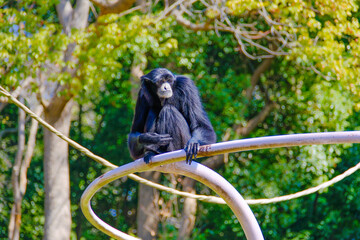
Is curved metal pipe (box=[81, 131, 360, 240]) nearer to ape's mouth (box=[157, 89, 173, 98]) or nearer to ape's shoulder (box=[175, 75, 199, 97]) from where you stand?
ape's mouth (box=[157, 89, 173, 98])

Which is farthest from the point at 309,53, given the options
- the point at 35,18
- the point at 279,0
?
the point at 35,18

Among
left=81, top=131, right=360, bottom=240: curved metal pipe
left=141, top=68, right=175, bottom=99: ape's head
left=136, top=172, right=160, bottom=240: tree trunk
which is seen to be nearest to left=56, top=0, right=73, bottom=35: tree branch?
left=136, top=172, right=160, bottom=240: tree trunk

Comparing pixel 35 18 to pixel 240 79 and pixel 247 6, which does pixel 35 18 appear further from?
pixel 240 79

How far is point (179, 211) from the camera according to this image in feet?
49.0

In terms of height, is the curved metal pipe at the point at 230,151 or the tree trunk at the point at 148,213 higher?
the tree trunk at the point at 148,213

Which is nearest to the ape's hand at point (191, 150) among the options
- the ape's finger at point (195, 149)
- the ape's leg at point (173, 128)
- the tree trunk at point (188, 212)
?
the ape's finger at point (195, 149)

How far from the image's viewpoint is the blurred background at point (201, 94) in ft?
35.5

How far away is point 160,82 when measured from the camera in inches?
238

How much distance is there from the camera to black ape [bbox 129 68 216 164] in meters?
5.65

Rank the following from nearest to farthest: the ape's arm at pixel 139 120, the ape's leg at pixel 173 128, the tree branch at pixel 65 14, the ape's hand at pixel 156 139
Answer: the ape's hand at pixel 156 139
the ape's leg at pixel 173 128
the ape's arm at pixel 139 120
the tree branch at pixel 65 14

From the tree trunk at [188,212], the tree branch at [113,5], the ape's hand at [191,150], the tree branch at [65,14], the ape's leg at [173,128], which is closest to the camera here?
the ape's hand at [191,150]

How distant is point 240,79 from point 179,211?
3.95 meters

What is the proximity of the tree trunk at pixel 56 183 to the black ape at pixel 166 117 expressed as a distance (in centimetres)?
557

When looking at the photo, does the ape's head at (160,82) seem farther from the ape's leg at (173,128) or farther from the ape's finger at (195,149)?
the ape's finger at (195,149)
